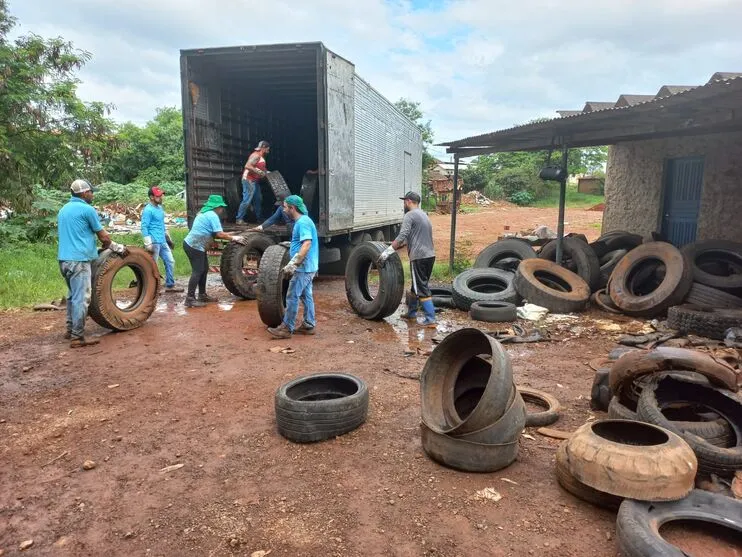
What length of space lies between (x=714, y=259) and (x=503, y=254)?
11.5 ft

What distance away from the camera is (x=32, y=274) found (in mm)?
9867

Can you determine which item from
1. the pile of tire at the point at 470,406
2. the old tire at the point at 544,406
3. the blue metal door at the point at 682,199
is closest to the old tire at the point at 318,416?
the pile of tire at the point at 470,406

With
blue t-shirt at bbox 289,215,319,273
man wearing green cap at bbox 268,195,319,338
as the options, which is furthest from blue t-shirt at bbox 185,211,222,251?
blue t-shirt at bbox 289,215,319,273

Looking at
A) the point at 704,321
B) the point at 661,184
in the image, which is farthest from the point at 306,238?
the point at 661,184

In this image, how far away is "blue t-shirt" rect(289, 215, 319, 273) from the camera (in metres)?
6.27

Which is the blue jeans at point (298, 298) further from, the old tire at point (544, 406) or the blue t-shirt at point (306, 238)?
the old tire at point (544, 406)

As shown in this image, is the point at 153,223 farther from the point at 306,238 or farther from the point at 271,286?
the point at 306,238

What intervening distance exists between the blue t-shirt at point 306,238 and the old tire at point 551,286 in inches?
144

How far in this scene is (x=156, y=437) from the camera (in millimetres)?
3859

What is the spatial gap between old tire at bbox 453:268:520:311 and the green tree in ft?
32.0

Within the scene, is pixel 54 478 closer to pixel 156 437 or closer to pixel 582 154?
pixel 156 437

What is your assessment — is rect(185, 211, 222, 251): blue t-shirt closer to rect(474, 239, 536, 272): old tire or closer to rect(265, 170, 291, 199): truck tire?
rect(265, 170, 291, 199): truck tire

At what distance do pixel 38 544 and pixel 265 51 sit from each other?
25.7ft

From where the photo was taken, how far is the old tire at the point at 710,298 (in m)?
6.99
